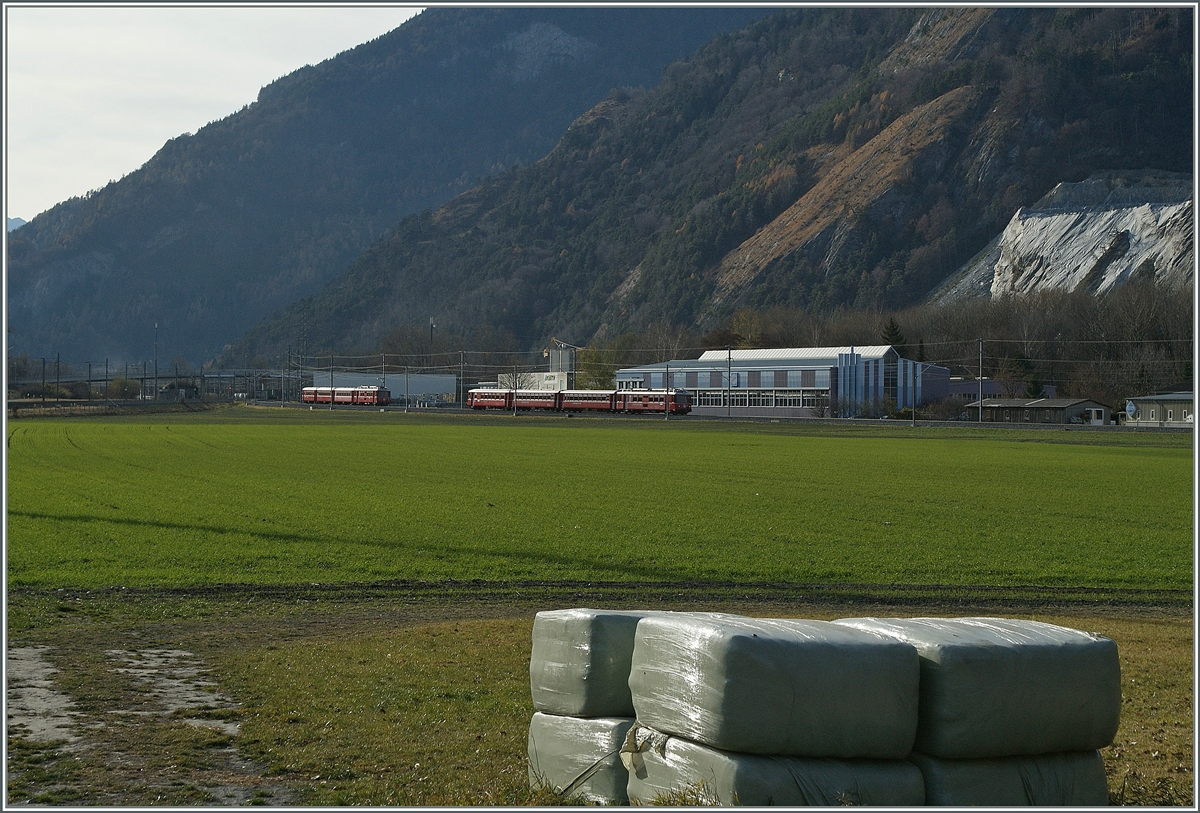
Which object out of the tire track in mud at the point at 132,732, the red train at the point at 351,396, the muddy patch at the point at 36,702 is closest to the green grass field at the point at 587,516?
the muddy patch at the point at 36,702

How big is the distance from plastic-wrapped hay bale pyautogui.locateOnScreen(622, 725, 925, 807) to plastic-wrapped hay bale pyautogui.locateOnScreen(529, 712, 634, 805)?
17.1 inches

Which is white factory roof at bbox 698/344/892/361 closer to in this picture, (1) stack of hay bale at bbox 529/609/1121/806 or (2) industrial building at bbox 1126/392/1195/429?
(2) industrial building at bbox 1126/392/1195/429

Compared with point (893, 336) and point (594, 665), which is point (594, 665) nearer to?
point (594, 665)

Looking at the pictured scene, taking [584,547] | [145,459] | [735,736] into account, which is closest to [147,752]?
[735,736]

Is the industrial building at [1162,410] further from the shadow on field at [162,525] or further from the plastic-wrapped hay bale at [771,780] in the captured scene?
the plastic-wrapped hay bale at [771,780]

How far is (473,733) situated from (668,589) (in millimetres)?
8055

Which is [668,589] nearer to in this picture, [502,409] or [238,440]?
[238,440]

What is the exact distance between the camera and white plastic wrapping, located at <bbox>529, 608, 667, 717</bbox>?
7.75 m

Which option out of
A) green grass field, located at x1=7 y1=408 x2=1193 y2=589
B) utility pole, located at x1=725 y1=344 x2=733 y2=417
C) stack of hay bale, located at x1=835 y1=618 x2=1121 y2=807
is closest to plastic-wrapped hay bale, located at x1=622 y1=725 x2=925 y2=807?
stack of hay bale, located at x1=835 y1=618 x2=1121 y2=807

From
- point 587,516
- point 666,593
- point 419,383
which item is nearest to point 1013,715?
point 666,593

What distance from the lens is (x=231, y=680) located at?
1142 cm

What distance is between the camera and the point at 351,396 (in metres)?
151

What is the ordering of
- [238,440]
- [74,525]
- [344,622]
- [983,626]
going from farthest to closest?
[238,440]
[74,525]
[344,622]
[983,626]

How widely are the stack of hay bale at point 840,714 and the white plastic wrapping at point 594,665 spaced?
1 centimetres
